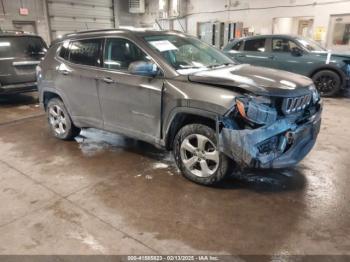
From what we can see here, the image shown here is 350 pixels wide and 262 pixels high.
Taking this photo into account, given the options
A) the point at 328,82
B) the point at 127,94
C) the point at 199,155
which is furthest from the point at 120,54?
the point at 328,82

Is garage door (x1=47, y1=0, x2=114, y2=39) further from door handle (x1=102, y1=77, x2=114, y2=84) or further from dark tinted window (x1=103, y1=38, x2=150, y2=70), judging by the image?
door handle (x1=102, y1=77, x2=114, y2=84)

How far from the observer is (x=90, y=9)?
14172 mm

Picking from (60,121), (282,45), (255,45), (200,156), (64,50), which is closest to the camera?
(200,156)

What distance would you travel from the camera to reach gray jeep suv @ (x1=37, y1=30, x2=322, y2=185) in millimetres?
2611

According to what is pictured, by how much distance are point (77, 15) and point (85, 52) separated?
37.2 feet

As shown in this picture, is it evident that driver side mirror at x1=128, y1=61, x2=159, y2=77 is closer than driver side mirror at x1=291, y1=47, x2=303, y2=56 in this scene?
Yes

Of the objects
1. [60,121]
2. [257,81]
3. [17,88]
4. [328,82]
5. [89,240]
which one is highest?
[257,81]

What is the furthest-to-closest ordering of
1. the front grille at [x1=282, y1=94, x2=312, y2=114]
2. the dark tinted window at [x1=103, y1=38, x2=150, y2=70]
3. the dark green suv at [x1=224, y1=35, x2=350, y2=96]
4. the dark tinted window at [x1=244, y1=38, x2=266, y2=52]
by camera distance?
the dark tinted window at [x1=244, y1=38, x2=266, y2=52] < the dark green suv at [x1=224, y1=35, x2=350, y2=96] < the dark tinted window at [x1=103, y1=38, x2=150, y2=70] < the front grille at [x1=282, y1=94, x2=312, y2=114]

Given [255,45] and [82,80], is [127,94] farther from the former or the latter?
[255,45]

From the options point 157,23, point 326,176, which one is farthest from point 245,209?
point 157,23

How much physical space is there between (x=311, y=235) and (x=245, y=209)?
1.87 feet

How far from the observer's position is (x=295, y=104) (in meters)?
2.75

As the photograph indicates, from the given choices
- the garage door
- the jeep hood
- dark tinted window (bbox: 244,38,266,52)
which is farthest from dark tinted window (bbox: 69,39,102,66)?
the garage door

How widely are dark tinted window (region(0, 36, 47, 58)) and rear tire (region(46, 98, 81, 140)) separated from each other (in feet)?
10.2
